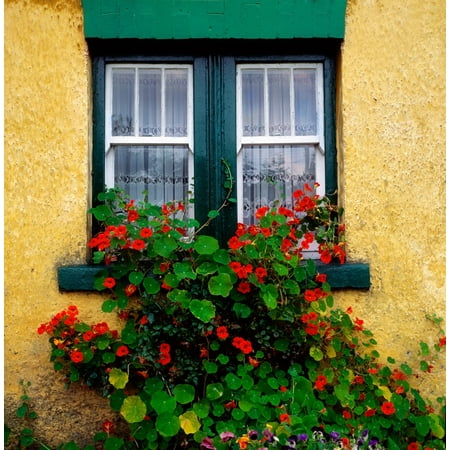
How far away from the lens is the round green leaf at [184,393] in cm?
317

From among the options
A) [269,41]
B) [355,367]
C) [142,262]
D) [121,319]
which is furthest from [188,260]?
[269,41]

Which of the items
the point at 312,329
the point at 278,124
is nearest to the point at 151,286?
the point at 312,329

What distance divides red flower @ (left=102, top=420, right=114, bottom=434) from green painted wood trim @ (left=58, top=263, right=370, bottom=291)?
841mm

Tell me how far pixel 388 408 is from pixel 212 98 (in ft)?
7.61

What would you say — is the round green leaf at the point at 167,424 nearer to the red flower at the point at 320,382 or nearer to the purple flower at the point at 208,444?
the purple flower at the point at 208,444

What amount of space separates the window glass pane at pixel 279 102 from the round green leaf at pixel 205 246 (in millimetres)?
1013

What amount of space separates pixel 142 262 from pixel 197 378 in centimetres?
81

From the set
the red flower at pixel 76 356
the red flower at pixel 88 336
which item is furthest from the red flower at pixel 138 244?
the red flower at pixel 76 356

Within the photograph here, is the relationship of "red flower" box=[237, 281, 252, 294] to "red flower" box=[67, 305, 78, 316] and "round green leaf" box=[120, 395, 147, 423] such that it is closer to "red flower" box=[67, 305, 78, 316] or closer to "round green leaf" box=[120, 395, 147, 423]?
"round green leaf" box=[120, 395, 147, 423]

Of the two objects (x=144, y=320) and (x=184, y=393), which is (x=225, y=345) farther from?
(x=144, y=320)

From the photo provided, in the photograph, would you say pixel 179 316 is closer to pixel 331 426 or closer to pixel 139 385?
pixel 139 385

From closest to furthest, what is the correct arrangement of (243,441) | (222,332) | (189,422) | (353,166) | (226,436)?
1. (243,441)
2. (226,436)
3. (189,422)
4. (222,332)
5. (353,166)

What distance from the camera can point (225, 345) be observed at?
3408mm

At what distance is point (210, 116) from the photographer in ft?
12.3
